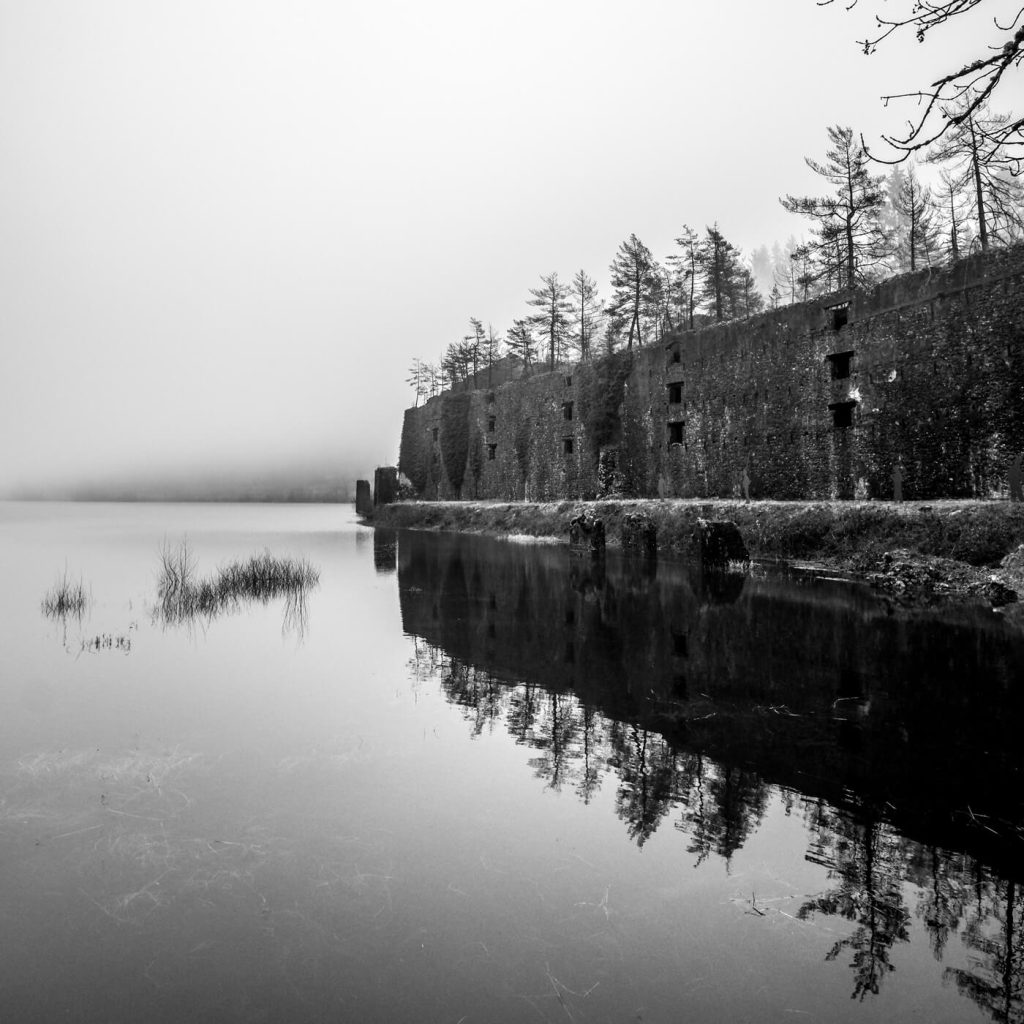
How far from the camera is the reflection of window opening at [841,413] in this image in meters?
24.8

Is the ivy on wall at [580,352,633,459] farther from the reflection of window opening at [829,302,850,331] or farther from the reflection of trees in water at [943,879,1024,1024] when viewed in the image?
the reflection of trees in water at [943,879,1024,1024]

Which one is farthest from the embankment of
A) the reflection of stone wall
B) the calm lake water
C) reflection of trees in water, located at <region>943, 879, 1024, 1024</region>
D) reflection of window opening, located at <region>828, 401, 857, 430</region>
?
reflection of trees in water, located at <region>943, 879, 1024, 1024</region>

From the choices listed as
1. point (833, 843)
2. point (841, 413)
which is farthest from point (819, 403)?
point (833, 843)

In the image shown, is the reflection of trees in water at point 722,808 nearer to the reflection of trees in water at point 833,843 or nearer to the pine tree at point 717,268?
the reflection of trees in water at point 833,843

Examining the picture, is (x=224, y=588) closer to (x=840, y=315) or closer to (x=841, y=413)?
(x=841, y=413)

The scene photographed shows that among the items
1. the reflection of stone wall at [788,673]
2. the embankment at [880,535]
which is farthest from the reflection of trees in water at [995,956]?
the embankment at [880,535]

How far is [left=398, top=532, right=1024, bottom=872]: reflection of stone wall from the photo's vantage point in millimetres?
5242

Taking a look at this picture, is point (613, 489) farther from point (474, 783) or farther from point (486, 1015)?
point (486, 1015)

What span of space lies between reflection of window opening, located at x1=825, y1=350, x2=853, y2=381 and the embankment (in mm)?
6380

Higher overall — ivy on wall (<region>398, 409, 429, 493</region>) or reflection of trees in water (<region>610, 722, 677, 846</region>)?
ivy on wall (<region>398, 409, 429, 493</region>)

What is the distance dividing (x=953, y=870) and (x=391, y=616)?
10.8m

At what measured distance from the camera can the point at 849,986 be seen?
2.88 metres

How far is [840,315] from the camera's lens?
2489 cm

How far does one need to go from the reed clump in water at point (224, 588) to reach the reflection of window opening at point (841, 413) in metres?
21.3
